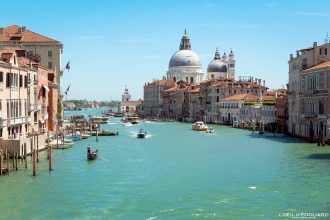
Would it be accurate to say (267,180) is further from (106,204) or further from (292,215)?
(106,204)

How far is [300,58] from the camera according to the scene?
41219mm

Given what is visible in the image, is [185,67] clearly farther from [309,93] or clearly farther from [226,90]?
[309,93]

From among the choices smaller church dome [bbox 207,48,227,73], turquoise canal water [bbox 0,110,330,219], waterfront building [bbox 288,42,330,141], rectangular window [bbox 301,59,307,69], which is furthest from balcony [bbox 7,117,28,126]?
smaller church dome [bbox 207,48,227,73]

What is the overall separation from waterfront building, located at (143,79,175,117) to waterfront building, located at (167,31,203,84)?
169 inches

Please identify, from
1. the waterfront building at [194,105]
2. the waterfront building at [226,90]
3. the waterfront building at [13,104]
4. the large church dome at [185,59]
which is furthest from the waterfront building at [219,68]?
the waterfront building at [13,104]

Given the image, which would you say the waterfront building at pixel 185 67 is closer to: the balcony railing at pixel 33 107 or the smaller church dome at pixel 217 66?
the smaller church dome at pixel 217 66

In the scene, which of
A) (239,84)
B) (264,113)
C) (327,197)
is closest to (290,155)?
(327,197)

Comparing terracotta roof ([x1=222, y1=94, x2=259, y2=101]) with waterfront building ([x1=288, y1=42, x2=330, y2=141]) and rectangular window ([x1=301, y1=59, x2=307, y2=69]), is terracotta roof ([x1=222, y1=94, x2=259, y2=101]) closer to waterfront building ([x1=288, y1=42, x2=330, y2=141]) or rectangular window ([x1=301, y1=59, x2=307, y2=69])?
waterfront building ([x1=288, y1=42, x2=330, y2=141])

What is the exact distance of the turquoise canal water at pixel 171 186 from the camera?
15.6 m

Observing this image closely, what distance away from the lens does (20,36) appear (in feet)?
136

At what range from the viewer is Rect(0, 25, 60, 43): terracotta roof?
41.2 meters

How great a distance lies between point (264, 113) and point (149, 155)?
86.2ft

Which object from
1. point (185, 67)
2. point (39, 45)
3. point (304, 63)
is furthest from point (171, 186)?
point (185, 67)

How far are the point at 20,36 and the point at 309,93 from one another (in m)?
20.7
